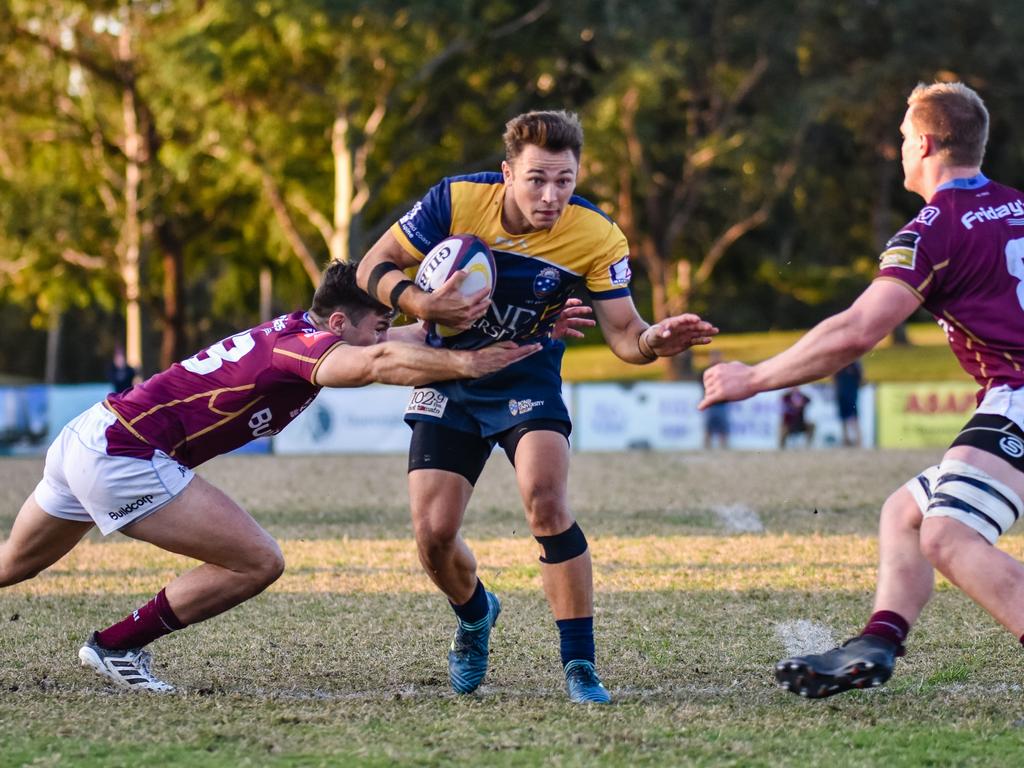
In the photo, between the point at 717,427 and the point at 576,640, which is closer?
the point at 576,640

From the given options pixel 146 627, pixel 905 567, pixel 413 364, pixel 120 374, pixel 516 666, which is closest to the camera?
pixel 905 567

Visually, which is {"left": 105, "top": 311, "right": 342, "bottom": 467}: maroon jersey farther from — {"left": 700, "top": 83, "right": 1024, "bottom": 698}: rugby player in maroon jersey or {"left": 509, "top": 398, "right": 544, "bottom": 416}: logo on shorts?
{"left": 700, "top": 83, "right": 1024, "bottom": 698}: rugby player in maroon jersey

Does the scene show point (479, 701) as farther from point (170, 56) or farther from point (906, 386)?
point (170, 56)

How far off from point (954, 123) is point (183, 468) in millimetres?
3169

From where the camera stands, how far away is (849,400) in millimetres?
25750

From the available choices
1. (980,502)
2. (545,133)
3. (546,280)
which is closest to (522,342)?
(546,280)

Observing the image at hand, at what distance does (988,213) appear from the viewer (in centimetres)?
477

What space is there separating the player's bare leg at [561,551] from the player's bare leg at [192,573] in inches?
42.3

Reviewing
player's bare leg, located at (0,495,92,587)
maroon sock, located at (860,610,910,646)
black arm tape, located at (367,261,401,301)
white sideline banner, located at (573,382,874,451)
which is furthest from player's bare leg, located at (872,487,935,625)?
white sideline banner, located at (573,382,874,451)

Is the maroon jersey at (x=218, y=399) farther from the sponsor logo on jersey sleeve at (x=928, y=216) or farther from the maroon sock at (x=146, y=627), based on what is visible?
the sponsor logo on jersey sleeve at (x=928, y=216)

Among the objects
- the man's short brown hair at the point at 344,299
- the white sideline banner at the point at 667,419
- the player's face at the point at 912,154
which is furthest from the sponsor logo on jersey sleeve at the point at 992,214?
the white sideline banner at the point at 667,419

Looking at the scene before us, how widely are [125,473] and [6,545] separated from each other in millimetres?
675

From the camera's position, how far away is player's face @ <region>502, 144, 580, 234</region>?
5.41 meters

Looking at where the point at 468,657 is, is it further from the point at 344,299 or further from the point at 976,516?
the point at 976,516
